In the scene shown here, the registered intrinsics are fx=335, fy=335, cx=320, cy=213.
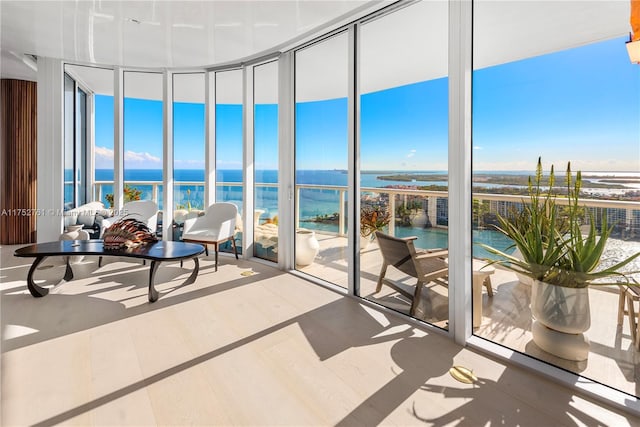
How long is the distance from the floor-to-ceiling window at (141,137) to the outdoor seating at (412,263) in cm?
392

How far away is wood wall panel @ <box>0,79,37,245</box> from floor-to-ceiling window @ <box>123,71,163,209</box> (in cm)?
169

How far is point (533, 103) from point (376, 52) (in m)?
1.70


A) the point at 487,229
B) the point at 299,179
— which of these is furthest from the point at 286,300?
the point at 487,229

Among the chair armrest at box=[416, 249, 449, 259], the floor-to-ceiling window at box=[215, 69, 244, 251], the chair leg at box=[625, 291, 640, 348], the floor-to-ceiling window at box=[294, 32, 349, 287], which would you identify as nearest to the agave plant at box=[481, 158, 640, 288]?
the chair leg at box=[625, 291, 640, 348]

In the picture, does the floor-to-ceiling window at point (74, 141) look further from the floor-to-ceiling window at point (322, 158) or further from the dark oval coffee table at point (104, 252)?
the floor-to-ceiling window at point (322, 158)

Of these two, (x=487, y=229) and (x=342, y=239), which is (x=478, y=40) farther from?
(x=342, y=239)

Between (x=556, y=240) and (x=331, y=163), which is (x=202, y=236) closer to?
(x=331, y=163)

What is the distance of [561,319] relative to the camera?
2.06m

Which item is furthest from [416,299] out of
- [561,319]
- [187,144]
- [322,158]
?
[187,144]

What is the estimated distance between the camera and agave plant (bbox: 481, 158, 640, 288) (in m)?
1.94

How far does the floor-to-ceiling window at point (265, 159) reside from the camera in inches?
179

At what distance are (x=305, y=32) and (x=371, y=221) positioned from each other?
213 cm

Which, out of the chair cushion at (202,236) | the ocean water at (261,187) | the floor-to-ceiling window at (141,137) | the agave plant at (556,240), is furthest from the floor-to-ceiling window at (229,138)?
the agave plant at (556,240)

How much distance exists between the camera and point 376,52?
10.9ft
